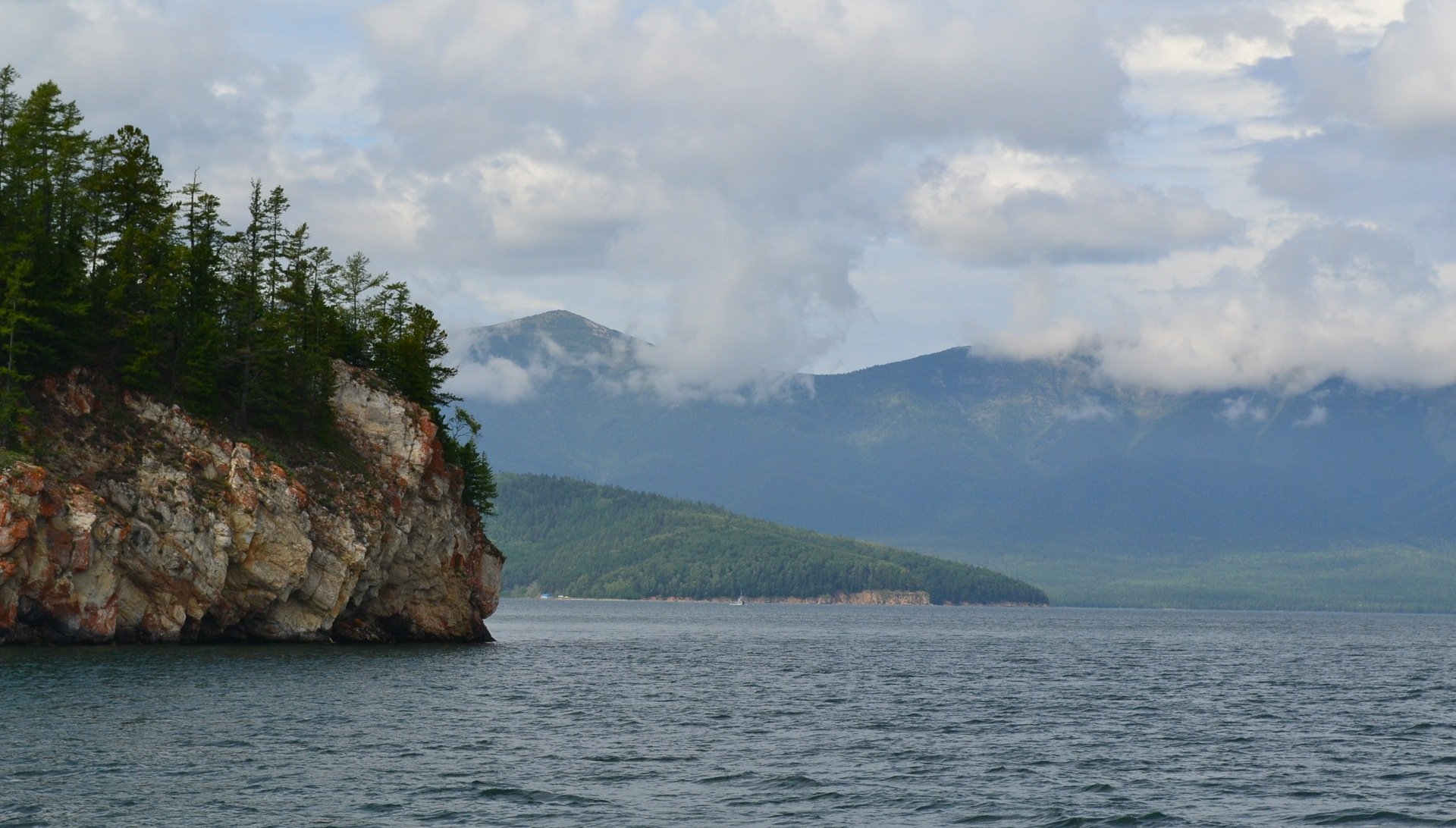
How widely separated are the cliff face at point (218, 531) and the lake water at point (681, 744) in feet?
11.0

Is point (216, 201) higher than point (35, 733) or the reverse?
higher

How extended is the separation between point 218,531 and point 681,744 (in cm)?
4625

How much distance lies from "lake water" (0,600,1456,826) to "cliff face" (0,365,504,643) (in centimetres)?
337

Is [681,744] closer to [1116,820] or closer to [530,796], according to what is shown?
[530,796]

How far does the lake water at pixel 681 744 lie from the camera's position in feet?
147

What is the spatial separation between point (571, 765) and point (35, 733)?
20.6 m

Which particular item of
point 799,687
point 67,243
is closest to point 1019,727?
point 799,687

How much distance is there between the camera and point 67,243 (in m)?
103

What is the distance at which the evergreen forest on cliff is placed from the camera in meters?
94.4

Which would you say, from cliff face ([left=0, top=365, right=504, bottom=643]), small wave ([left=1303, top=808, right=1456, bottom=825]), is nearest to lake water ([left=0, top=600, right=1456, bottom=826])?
small wave ([left=1303, top=808, right=1456, bottom=825])

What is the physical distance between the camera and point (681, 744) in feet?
197

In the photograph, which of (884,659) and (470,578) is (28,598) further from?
(884,659)

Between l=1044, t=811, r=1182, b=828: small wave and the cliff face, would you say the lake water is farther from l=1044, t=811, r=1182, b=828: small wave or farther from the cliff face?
the cliff face

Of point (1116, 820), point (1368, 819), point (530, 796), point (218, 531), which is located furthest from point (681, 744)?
point (218, 531)
